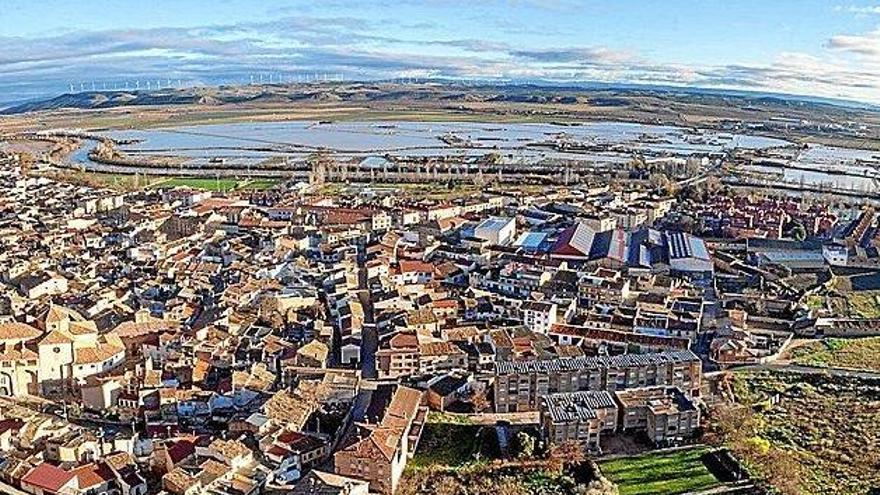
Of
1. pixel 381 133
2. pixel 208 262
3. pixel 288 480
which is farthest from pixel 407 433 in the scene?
pixel 381 133

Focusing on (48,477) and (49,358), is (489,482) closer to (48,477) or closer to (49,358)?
(48,477)

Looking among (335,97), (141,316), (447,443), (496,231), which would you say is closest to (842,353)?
(447,443)

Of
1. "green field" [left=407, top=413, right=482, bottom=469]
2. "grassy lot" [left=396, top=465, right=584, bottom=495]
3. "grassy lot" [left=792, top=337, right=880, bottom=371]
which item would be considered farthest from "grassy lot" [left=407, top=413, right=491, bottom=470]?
"grassy lot" [left=792, top=337, right=880, bottom=371]

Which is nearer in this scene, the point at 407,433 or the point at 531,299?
the point at 407,433

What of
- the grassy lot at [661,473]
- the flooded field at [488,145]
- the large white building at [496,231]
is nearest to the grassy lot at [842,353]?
the grassy lot at [661,473]

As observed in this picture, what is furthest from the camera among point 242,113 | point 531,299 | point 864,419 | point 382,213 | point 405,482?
point 242,113

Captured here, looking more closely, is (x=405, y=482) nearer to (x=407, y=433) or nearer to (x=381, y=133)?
(x=407, y=433)

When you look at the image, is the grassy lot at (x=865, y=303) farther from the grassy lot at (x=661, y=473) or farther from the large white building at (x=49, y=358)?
the large white building at (x=49, y=358)
